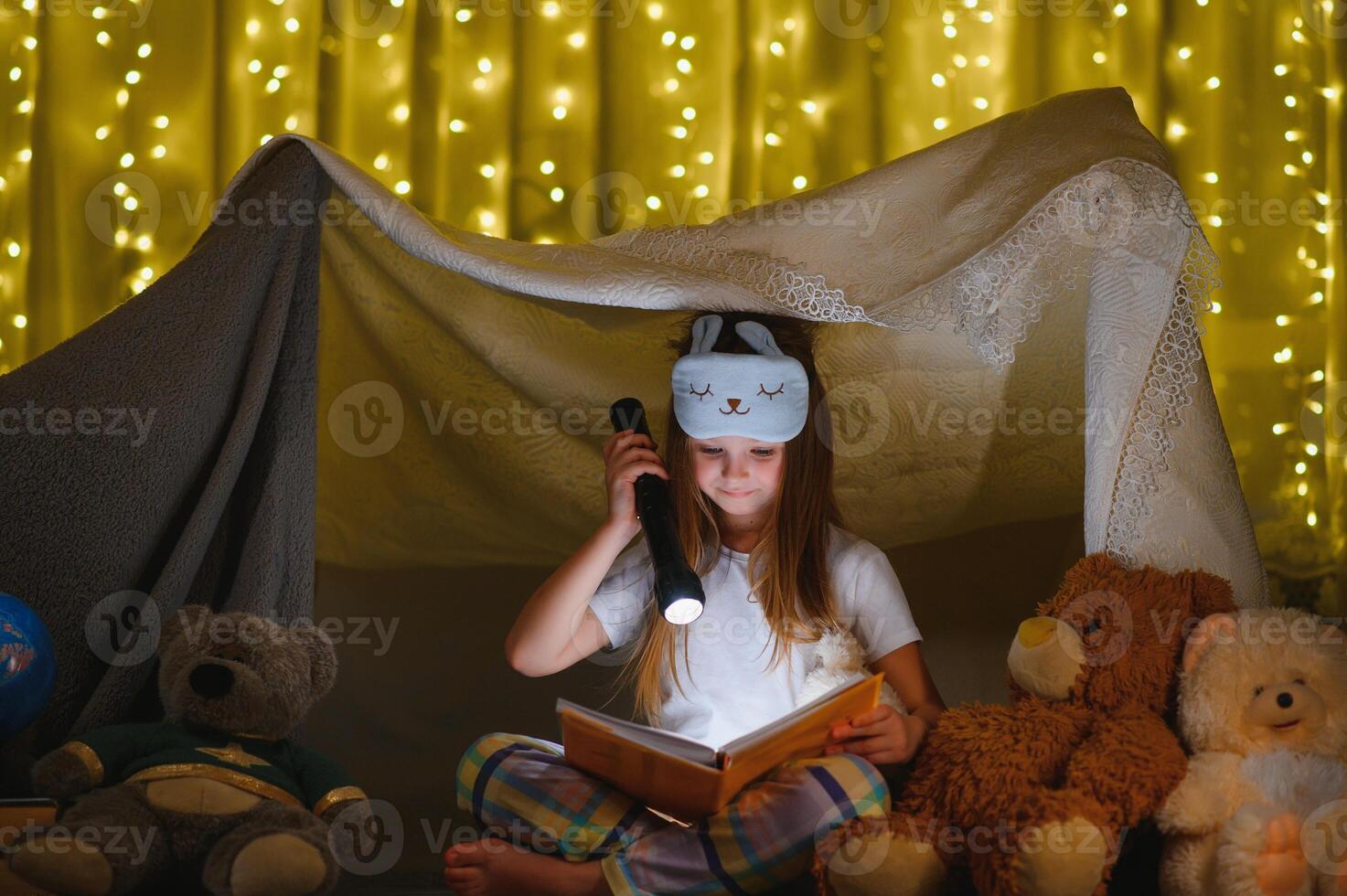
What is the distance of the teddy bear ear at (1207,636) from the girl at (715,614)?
0.26 meters

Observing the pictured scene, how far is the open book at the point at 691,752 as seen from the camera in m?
1.14

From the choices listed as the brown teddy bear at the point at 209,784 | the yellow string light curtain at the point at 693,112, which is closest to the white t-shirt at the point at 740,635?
the brown teddy bear at the point at 209,784

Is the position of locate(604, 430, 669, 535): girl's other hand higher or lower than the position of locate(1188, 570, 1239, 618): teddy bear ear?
higher

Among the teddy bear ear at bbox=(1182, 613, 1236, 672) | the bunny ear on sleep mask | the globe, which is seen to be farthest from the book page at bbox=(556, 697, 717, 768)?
the globe

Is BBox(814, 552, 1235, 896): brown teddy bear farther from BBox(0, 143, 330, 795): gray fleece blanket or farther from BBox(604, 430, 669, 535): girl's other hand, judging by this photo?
BBox(0, 143, 330, 795): gray fleece blanket

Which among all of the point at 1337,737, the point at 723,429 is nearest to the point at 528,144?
the point at 723,429

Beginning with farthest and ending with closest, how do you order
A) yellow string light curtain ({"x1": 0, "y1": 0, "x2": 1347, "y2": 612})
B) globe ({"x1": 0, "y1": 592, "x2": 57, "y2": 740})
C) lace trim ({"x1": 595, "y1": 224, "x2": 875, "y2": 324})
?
yellow string light curtain ({"x1": 0, "y1": 0, "x2": 1347, "y2": 612}), lace trim ({"x1": 595, "y1": 224, "x2": 875, "y2": 324}), globe ({"x1": 0, "y1": 592, "x2": 57, "y2": 740})

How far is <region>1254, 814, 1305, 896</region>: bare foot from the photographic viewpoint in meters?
1.06

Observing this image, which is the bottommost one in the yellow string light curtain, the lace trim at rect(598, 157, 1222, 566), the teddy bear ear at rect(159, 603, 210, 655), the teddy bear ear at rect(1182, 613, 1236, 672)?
the teddy bear ear at rect(159, 603, 210, 655)

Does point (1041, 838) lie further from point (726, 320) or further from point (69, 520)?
point (69, 520)

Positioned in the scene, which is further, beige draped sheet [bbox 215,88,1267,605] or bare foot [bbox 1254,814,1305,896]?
beige draped sheet [bbox 215,88,1267,605]

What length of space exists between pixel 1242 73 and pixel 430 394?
1.40 m

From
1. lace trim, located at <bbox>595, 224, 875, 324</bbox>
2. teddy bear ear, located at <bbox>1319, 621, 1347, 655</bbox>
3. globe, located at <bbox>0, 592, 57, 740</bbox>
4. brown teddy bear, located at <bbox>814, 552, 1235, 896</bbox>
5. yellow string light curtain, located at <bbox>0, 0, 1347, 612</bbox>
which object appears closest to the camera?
brown teddy bear, located at <bbox>814, 552, 1235, 896</bbox>

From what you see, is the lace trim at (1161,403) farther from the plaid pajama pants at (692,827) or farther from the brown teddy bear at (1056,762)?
the plaid pajama pants at (692,827)
